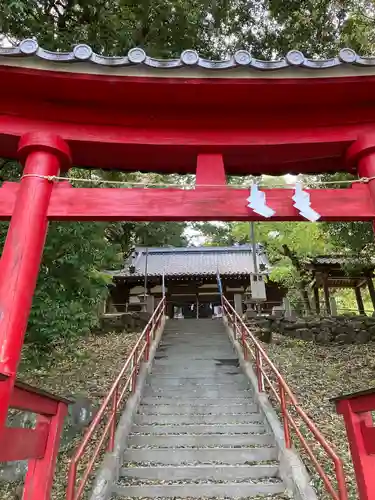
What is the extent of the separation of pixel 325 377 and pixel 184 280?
10.4 metres

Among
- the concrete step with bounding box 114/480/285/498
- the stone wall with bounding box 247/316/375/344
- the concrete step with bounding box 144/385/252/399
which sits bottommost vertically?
the concrete step with bounding box 114/480/285/498

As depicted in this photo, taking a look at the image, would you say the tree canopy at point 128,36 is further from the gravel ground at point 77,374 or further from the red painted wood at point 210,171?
the red painted wood at point 210,171

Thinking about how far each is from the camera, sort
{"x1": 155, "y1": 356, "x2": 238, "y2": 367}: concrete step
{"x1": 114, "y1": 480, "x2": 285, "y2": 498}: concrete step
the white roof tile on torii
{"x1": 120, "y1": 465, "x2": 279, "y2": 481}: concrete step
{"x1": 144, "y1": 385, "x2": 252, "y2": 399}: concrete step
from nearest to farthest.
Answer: {"x1": 114, "y1": 480, "x2": 285, "y2": 498}: concrete step
{"x1": 120, "y1": 465, "x2": 279, "y2": 481}: concrete step
{"x1": 144, "y1": 385, "x2": 252, "y2": 399}: concrete step
{"x1": 155, "y1": 356, "x2": 238, "y2": 367}: concrete step
the white roof tile on torii

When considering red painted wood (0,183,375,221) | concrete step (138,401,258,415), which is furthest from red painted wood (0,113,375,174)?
concrete step (138,401,258,415)

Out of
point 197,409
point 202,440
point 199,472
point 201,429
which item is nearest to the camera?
point 199,472

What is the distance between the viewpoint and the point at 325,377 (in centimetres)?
839

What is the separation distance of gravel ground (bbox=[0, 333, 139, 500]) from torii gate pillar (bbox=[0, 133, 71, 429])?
323cm

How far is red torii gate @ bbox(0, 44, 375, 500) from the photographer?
9.11ft

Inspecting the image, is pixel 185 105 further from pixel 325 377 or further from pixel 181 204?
pixel 325 377

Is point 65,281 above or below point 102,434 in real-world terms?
above

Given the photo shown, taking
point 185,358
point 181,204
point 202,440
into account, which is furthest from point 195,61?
point 185,358

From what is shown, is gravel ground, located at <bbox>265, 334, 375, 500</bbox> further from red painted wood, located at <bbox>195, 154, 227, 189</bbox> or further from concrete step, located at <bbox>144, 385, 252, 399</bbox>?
red painted wood, located at <bbox>195, 154, 227, 189</bbox>

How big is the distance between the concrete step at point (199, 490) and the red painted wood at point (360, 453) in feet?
6.77

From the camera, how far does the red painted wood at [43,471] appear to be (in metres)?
2.61
